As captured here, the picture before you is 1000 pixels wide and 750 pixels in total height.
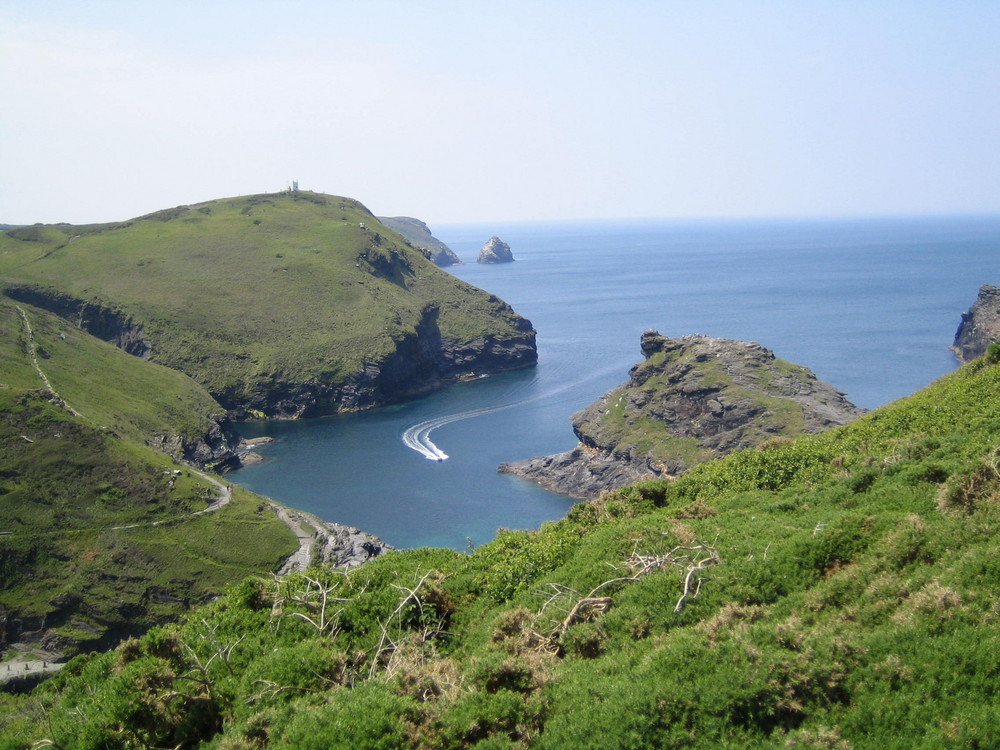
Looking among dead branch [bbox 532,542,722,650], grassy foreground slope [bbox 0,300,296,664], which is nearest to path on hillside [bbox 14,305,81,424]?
grassy foreground slope [bbox 0,300,296,664]

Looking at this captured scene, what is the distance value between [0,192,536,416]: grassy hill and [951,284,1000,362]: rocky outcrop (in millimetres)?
70028

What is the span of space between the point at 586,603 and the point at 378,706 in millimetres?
4883

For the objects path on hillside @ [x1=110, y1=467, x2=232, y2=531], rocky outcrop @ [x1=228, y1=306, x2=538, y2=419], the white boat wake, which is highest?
rocky outcrop @ [x1=228, y1=306, x2=538, y2=419]

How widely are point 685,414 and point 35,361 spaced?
75.0 metres

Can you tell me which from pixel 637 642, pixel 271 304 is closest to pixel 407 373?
pixel 271 304

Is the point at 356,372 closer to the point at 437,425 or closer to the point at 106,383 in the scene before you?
the point at 437,425

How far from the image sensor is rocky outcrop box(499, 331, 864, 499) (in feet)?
222

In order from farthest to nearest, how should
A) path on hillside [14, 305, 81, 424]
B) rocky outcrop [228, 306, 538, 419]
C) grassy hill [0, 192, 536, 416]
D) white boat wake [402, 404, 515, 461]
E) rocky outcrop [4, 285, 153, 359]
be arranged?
rocky outcrop [4, 285, 153, 359]
grassy hill [0, 192, 536, 416]
rocky outcrop [228, 306, 538, 419]
white boat wake [402, 404, 515, 461]
path on hillside [14, 305, 81, 424]

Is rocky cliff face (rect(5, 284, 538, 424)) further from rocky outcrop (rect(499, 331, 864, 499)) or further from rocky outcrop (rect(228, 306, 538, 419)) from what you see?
rocky outcrop (rect(499, 331, 864, 499))

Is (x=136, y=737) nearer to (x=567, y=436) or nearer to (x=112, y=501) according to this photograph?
(x=112, y=501)

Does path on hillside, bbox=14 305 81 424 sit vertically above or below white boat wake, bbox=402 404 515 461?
above

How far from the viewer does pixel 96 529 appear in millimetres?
59250

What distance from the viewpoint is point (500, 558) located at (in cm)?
1942

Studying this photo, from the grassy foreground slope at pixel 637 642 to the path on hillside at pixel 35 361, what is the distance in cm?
6642
